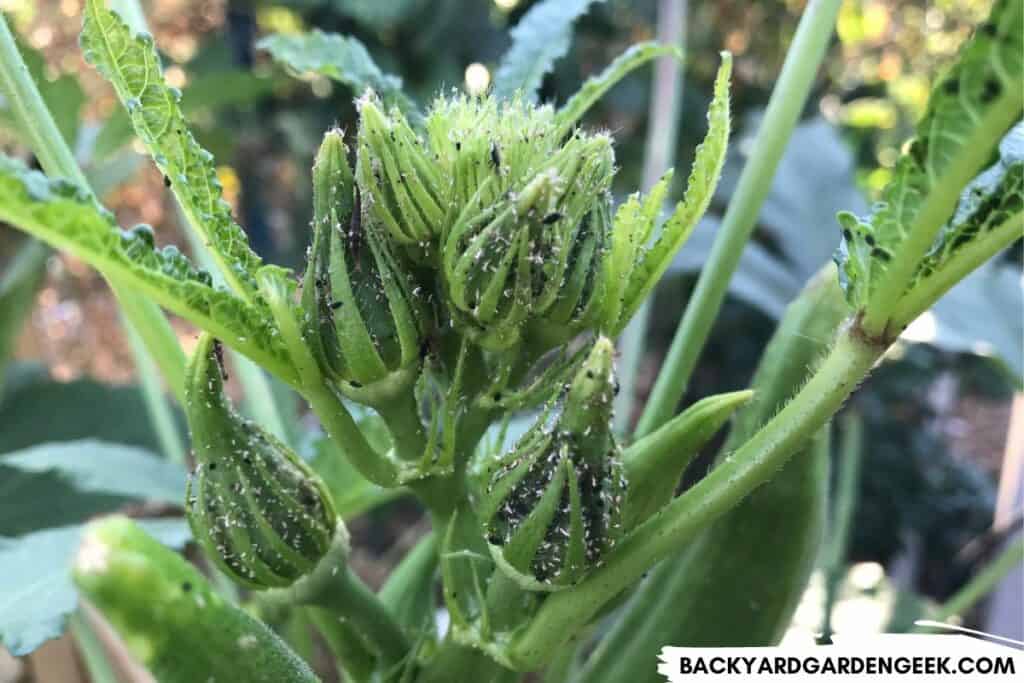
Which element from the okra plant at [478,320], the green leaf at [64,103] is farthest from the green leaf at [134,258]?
the green leaf at [64,103]

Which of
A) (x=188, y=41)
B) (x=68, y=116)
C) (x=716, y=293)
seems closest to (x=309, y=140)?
(x=188, y=41)

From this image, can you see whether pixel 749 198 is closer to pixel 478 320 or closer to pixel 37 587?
pixel 478 320

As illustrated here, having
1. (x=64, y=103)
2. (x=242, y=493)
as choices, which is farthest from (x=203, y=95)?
(x=242, y=493)

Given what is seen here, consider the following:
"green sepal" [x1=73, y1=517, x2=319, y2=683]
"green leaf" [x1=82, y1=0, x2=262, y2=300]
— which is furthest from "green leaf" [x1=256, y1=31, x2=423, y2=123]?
"green sepal" [x1=73, y1=517, x2=319, y2=683]

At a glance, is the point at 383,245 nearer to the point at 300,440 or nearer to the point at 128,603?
the point at 128,603

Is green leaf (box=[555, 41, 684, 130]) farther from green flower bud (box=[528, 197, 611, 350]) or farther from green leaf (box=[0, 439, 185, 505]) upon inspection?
green leaf (box=[0, 439, 185, 505])

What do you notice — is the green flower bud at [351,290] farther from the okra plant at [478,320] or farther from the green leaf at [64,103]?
the green leaf at [64,103]
